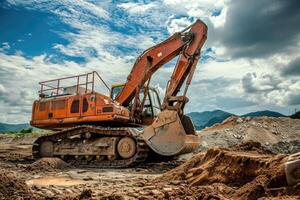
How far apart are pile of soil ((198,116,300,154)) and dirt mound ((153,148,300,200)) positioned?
11.1m

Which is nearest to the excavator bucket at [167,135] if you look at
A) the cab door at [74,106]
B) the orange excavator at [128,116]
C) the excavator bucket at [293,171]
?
the orange excavator at [128,116]

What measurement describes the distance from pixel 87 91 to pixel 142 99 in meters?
2.00

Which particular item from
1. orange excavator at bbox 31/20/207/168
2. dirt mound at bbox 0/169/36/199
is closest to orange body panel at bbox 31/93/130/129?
orange excavator at bbox 31/20/207/168

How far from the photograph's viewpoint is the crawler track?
443 inches

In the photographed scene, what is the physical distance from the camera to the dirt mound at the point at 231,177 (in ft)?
14.6

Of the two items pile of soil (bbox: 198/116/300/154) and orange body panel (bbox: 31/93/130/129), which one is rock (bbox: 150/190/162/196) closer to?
orange body panel (bbox: 31/93/130/129)

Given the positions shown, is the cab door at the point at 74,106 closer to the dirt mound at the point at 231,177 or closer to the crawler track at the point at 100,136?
the crawler track at the point at 100,136

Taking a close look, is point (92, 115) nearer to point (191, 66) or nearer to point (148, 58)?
point (148, 58)

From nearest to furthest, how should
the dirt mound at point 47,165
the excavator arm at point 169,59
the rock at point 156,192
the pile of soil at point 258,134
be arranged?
the rock at point 156,192 < the dirt mound at point 47,165 < the excavator arm at point 169,59 < the pile of soil at point 258,134

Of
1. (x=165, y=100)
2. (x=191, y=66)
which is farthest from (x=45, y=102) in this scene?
(x=191, y=66)

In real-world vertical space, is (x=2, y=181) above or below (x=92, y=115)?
below

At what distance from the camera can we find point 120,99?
512 inches

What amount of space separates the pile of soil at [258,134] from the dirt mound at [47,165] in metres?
7.91

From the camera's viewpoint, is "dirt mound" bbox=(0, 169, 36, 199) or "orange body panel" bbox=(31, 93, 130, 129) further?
"orange body panel" bbox=(31, 93, 130, 129)
